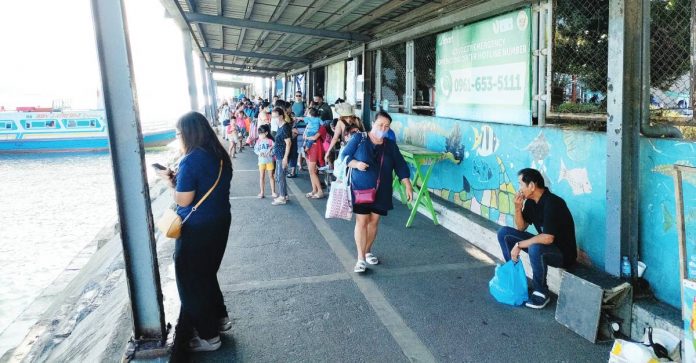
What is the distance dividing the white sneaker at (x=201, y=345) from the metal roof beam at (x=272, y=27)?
7325 mm

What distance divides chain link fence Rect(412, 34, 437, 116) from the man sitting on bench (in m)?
→ 3.96

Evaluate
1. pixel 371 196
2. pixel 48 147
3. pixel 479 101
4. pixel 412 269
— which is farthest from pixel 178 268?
pixel 48 147

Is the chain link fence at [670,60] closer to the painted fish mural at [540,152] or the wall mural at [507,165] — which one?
the wall mural at [507,165]

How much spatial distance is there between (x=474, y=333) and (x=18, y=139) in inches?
1145

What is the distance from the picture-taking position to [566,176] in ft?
14.9

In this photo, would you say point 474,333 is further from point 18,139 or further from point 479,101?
point 18,139

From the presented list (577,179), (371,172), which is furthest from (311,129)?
(577,179)

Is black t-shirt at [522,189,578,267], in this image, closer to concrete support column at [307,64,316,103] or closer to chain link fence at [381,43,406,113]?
chain link fence at [381,43,406,113]

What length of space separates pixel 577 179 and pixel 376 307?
228 cm

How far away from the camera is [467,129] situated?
6.45 metres

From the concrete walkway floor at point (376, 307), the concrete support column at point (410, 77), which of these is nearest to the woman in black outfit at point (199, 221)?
the concrete walkway floor at point (376, 307)

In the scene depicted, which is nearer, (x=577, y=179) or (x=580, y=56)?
(x=577, y=179)

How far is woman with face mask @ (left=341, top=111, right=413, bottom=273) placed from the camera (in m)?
4.55

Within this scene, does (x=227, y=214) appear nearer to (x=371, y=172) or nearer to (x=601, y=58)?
(x=371, y=172)
